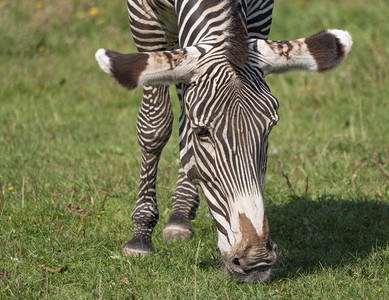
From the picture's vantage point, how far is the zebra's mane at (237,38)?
12.1 ft

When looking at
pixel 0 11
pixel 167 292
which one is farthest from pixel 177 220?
pixel 0 11

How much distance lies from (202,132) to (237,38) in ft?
2.10

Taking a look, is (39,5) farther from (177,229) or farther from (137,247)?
(137,247)

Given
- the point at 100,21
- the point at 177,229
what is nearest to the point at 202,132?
the point at 177,229

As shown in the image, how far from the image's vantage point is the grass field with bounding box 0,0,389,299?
4344 millimetres

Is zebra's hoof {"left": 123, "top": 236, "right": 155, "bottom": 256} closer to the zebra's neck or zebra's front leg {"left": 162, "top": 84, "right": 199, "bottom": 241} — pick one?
zebra's front leg {"left": 162, "top": 84, "right": 199, "bottom": 241}

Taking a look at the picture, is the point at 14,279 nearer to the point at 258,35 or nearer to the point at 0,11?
the point at 258,35

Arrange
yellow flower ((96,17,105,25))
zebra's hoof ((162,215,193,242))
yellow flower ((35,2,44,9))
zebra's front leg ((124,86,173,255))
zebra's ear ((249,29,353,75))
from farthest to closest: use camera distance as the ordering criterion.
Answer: yellow flower ((35,2,44,9)), yellow flower ((96,17,105,25)), zebra's hoof ((162,215,193,242)), zebra's front leg ((124,86,173,255)), zebra's ear ((249,29,353,75))

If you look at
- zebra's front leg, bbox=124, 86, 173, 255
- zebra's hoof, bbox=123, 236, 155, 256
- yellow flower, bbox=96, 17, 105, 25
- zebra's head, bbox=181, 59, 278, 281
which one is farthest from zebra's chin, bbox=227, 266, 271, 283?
yellow flower, bbox=96, 17, 105, 25

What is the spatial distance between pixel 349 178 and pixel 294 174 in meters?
0.61

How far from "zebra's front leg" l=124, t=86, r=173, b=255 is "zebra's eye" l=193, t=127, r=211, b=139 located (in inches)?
64.6

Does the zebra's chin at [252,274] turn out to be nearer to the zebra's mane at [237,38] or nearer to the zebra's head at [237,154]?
the zebra's head at [237,154]

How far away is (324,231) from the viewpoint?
5.29 m

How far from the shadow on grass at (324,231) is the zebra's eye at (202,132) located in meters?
1.29
